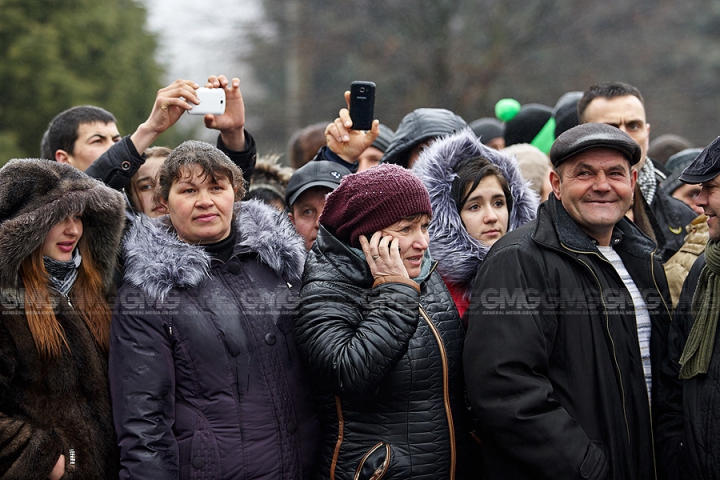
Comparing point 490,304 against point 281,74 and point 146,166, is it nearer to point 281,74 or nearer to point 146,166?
point 146,166

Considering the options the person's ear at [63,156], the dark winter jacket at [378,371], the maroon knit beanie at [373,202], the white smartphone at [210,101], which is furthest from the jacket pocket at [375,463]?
the person's ear at [63,156]

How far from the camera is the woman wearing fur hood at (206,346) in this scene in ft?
9.27

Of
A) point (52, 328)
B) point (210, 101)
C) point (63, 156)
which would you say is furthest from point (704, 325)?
point (63, 156)

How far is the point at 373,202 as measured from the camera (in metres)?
2.94

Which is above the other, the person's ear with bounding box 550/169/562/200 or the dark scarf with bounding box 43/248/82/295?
the person's ear with bounding box 550/169/562/200

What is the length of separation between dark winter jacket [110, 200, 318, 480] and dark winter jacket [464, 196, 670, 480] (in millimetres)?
709

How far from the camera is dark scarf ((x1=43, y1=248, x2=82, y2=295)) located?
2980 millimetres

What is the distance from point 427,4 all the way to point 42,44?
901 cm

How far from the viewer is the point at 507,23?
17.4 metres

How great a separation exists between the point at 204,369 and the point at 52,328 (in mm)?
551

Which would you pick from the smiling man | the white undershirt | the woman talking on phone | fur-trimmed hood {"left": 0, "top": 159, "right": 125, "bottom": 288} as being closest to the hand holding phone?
the woman talking on phone

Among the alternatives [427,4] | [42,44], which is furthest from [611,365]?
[427,4]

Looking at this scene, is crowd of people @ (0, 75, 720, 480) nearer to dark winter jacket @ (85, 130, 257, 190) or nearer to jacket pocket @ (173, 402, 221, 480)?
jacket pocket @ (173, 402, 221, 480)

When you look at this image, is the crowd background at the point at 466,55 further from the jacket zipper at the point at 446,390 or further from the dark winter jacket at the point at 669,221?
the jacket zipper at the point at 446,390
